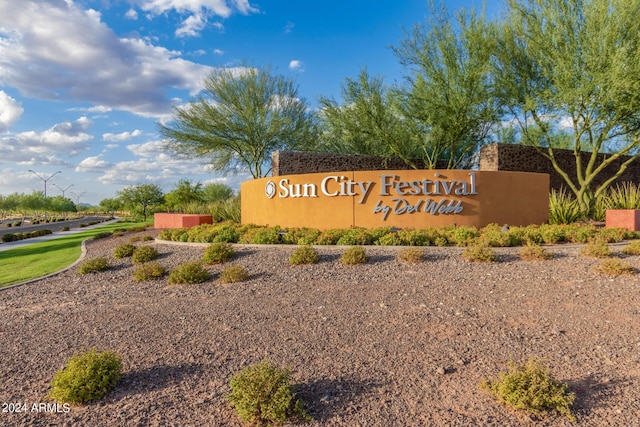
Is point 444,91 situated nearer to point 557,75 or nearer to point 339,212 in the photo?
point 557,75

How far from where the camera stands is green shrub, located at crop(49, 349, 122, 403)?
3774mm

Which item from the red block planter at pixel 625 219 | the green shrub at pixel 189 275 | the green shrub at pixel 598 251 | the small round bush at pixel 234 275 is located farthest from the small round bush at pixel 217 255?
the red block planter at pixel 625 219

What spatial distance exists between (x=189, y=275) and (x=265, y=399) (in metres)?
5.39

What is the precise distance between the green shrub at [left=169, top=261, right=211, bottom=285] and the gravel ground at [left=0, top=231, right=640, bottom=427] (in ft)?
0.61

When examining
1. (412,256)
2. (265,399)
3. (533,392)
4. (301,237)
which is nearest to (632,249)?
(412,256)

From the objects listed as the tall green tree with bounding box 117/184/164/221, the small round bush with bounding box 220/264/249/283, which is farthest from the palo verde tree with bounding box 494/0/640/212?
the tall green tree with bounding box 117/184/164/221

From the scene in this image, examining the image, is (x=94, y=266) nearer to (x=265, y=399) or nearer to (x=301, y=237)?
(x=301, y=237)

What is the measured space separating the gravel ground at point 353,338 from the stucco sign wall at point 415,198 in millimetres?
3582

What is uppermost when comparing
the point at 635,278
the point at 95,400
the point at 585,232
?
the point at 585,232

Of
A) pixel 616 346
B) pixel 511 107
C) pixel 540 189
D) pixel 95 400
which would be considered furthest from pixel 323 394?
pixel 511 107

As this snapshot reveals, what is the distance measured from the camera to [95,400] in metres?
3.85

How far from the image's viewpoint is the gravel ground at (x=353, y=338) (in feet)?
11.8

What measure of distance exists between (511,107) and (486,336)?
15.6 m

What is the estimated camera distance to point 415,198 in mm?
12227
